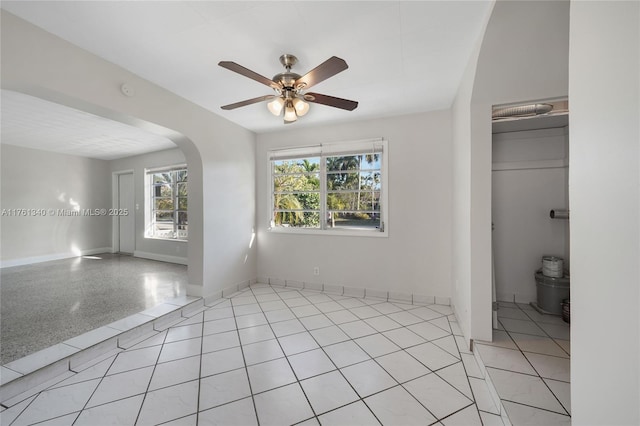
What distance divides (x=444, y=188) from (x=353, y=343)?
85.6 inches

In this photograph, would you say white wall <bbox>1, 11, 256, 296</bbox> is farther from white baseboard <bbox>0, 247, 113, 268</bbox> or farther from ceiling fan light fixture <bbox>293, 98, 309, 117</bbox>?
white baseboard <bbox>0, 247, 113, 268</bbox>

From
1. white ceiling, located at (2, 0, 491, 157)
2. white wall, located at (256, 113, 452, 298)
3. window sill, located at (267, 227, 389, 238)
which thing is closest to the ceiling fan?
white ceiling, located at (2, 0, 491, 157)

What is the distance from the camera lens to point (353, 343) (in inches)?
94.5

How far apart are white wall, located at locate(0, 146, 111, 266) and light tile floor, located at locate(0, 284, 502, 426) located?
538 centimetres

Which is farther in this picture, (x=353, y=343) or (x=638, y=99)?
(x=353, y=343)

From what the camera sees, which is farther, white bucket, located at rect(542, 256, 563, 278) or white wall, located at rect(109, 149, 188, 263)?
white wall, located at rect(109, 149, 188, 263)

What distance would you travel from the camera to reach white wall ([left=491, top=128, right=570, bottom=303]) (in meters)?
3.04

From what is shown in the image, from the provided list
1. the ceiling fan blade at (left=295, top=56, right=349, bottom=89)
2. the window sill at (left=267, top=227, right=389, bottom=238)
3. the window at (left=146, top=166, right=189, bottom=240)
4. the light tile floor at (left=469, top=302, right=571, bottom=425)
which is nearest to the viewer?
the light tile floor at (left=469, top=302, right=571, bottom=425)

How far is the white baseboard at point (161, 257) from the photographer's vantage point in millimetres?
5507

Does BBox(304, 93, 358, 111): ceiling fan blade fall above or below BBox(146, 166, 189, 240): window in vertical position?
above

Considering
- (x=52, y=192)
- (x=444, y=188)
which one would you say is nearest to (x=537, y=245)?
(x=444, y=188)

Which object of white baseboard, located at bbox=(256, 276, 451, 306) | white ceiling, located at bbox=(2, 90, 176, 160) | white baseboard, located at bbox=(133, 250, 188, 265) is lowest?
white baseboard, located at bbox=(256, 276, 451, 306)

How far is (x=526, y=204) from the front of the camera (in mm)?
3156

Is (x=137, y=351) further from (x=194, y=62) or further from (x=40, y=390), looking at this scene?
(x=194, y=62)
